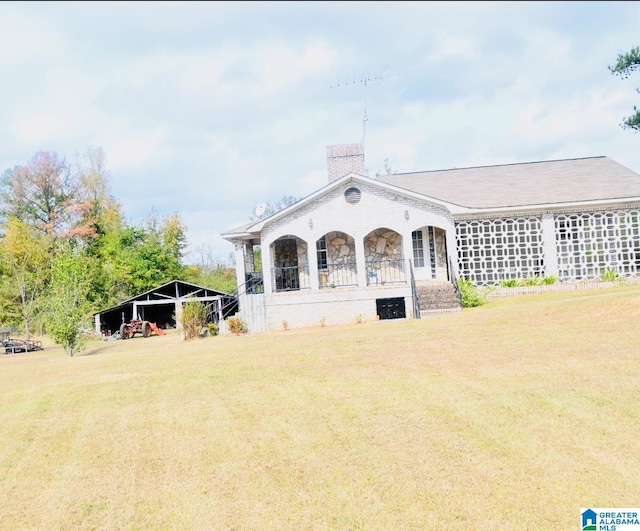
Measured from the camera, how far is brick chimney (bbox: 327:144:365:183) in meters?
22.5

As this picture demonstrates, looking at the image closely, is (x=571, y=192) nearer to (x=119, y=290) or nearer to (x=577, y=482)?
Result: (x=577, y=482)

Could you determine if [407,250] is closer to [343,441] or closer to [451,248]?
[451,248]

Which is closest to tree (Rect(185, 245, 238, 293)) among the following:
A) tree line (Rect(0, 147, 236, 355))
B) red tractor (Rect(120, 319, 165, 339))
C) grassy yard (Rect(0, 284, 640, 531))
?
tree line (Rect(0, 147, 236, 355))

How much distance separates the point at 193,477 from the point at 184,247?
45.2 metres

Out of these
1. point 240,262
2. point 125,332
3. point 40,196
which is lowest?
point 125,332

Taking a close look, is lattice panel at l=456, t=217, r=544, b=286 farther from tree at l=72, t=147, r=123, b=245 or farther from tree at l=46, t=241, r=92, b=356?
tree at l=72, t=147, r=123, b=245

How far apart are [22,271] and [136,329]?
1264 cm

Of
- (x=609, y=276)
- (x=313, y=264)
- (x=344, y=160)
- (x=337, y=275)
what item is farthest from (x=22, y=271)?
(x=609, y=276)

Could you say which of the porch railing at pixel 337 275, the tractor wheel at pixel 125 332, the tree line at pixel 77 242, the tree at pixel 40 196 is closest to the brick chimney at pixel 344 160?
the porch railing at pixel 337 275

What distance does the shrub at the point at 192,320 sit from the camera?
68.2 feet

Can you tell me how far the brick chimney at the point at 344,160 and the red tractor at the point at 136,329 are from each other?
653 inches

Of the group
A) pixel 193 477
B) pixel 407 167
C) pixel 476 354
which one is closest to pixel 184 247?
pixel 407 167

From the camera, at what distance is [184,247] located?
4978 centimetres

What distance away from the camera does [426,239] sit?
22109mm
